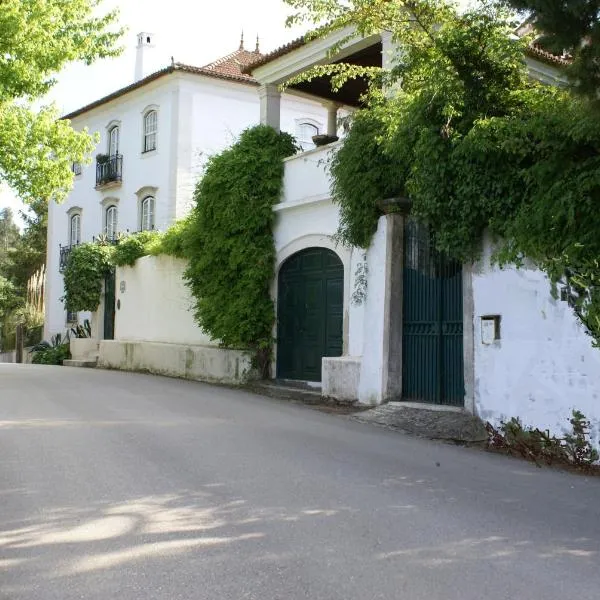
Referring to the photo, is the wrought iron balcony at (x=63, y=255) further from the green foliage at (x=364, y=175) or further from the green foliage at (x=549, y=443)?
the green foliage at (x=549, y=443)

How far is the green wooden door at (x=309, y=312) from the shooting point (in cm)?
1430

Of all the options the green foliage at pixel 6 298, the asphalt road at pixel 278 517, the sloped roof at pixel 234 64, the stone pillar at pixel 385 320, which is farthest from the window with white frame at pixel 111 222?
the asphalt road at pixel 278 517

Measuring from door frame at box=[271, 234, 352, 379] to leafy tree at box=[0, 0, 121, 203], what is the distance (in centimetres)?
733

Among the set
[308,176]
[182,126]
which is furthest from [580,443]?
[182,126]

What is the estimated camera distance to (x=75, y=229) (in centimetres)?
3338

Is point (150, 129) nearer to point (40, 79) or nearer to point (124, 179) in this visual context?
point (124, 179)

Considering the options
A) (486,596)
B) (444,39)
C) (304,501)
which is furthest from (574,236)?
(486,596)

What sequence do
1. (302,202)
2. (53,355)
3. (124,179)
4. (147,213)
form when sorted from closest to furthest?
(302,202), (53,355), (147,213), (124,179)

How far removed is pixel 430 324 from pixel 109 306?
631 inches

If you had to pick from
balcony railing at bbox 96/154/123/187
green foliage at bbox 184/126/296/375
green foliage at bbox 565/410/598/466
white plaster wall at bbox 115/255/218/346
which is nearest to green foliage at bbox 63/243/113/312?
white plaster wall at bbox 115/255/218/346

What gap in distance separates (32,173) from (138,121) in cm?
966

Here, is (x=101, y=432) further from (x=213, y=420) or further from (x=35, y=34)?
(x=35, y=34)

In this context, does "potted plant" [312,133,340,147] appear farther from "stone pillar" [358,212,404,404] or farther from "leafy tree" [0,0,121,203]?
"leafy tree" [0,0,121,203]

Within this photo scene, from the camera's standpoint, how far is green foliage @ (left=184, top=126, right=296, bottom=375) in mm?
15562
